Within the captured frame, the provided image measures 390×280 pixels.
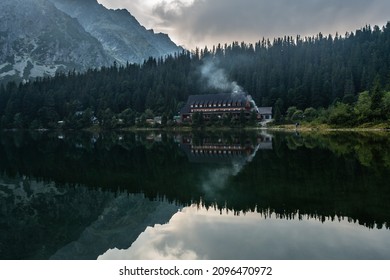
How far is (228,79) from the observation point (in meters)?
165

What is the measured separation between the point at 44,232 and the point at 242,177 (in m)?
12.6

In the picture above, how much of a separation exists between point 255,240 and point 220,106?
414 ft

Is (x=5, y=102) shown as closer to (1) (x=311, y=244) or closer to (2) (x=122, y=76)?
(2) (x=122, y=76)

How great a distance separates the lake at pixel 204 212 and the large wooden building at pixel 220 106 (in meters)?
102

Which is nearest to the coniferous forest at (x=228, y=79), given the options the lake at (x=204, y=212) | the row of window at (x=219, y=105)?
the row of window at (x=219, y=105)

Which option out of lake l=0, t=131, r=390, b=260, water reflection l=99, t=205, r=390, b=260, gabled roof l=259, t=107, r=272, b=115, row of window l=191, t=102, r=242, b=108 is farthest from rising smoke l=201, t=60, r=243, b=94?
water reflection l=99, t=205, r=390, b=260

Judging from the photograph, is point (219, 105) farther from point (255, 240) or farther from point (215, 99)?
point (255, 240)

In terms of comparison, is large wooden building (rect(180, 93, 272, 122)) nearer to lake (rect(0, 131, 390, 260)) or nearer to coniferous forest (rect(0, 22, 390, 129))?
coniferous forest (rect(0, 22, 390, 129))

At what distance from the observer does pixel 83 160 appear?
38.1m

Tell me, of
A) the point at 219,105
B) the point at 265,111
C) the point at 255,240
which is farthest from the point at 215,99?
the point at 255,240

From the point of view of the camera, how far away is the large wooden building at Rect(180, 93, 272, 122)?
132 m

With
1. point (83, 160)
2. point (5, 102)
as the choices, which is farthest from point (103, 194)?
point (5, 102)

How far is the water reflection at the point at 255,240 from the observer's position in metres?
11.9

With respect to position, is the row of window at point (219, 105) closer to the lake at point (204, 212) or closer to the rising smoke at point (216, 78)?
the rising smoke at point (216, 78)
